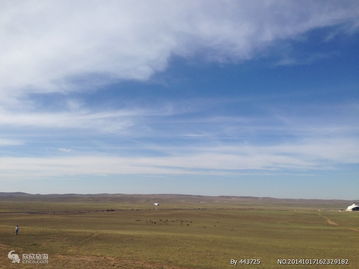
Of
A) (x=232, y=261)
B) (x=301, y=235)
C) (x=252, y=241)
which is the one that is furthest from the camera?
(x=301, y=235)

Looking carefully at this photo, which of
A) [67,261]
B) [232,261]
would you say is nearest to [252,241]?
[232,261]

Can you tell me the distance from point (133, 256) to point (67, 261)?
719cm

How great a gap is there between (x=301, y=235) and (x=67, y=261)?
41579 mm

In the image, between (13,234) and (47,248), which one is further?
(13,234)

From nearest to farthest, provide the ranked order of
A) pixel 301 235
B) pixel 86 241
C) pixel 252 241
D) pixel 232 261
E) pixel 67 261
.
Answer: pixel 67 261, pixel 232 261, pixel 86 241, pixel 252 241, pixel 301 235

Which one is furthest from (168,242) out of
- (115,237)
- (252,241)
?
(252,241)

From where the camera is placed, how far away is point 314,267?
34.1 m

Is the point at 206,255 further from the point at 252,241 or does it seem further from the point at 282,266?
the point at 252,241

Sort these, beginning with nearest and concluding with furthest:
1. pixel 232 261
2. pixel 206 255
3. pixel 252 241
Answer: pixel 232 261 < pixel 206 255 < pixel 252 241

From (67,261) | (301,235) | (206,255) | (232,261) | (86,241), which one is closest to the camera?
(67,261)

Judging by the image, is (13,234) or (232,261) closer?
(232,261)

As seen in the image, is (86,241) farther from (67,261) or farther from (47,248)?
(67,261)

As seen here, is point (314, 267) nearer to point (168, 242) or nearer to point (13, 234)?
point (168, 242)

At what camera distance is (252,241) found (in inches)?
1997
